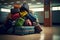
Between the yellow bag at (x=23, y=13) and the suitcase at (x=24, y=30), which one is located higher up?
the yellow bag at (x=23, y=13)

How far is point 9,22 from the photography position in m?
8.92

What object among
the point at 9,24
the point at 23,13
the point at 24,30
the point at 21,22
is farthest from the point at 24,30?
the point at 23,13

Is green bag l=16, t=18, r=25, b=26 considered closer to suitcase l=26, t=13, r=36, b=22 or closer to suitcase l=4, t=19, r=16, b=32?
suitcase l=4, t=19, r=16, b=32

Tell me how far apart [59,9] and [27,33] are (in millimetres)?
9113

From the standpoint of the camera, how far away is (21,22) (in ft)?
28.2

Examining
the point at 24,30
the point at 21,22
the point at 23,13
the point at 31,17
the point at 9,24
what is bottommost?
the point at 24,30

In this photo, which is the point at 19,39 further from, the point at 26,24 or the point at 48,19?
the point at 48,19

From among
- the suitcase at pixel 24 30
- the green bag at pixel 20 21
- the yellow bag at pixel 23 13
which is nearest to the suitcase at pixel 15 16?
the yellow bag at pixel 23 13

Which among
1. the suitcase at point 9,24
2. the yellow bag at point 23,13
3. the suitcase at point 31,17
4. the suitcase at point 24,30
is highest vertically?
the yellow bag at point 23,13

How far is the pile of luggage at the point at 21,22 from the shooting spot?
834 cm

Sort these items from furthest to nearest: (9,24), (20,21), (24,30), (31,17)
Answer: (31,17) → (9,24) → (20,21) → (24,30)

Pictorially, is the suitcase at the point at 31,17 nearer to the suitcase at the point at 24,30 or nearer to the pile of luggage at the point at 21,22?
the pile of luggage at the point at 21,22

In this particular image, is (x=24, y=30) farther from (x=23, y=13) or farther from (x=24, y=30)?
(x=23, y=13)

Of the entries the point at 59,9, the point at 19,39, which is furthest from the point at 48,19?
the point at 19,39
